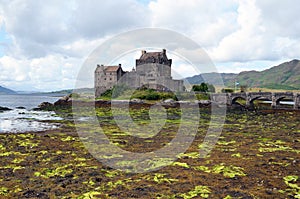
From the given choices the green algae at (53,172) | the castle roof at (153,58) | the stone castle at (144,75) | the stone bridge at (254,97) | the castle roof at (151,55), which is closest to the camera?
the green algae at (53,172)

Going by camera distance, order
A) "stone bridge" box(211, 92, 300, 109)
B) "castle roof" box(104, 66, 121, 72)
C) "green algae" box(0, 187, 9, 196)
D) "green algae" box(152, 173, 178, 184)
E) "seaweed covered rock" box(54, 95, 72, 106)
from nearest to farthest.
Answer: "green algae" box(0, 187, 9, 196) → "green algae" box(152, 173, 178, 184) → "stone bridge" box(211, 92, 300, 109) → "seaweed covered rock" box(54, 95, 72, 106) → "castle roof" box(104, 66, 121, 72)

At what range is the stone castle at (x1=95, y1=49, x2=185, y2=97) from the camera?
101000 mm

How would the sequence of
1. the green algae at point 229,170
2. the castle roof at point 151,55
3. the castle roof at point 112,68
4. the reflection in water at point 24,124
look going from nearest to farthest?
the green algae at point 229,170 → the reflection in water at point 24,124 → the castle roof at point 151,55 → the castle roof at point 112,68

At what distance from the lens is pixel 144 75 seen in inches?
4065

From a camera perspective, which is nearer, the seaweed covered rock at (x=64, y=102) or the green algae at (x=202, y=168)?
the green algae at (x=202, y=168)

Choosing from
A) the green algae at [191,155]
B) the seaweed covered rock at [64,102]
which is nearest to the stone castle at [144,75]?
the seaweed covered rock at [64,102]

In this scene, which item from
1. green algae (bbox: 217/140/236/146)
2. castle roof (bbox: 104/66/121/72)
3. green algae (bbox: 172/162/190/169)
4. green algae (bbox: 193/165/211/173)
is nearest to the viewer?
green algae (bbox: 193/165/211/173)

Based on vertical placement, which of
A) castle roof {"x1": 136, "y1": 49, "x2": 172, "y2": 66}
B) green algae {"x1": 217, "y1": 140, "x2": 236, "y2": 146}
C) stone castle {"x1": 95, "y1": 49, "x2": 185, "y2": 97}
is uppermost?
castle roof {"x1": 136, "y1": 49, "x2": 172, "y2": 66}

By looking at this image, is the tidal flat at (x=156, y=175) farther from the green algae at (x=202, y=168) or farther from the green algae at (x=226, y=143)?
the green algae at (x=226, y=143)

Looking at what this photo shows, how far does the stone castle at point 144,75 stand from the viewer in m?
101

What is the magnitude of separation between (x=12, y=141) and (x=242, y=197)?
18.7 meters

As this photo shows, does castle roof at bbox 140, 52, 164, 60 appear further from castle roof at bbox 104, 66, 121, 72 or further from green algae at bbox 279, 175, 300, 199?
green algae at bbox 279, 175, 300, 199

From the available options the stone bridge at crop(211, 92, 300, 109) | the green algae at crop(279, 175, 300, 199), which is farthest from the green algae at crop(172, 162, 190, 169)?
the stone bridge at crop(211, 92, 300, 109)

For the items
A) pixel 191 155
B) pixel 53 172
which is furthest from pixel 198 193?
pixel 53 172
